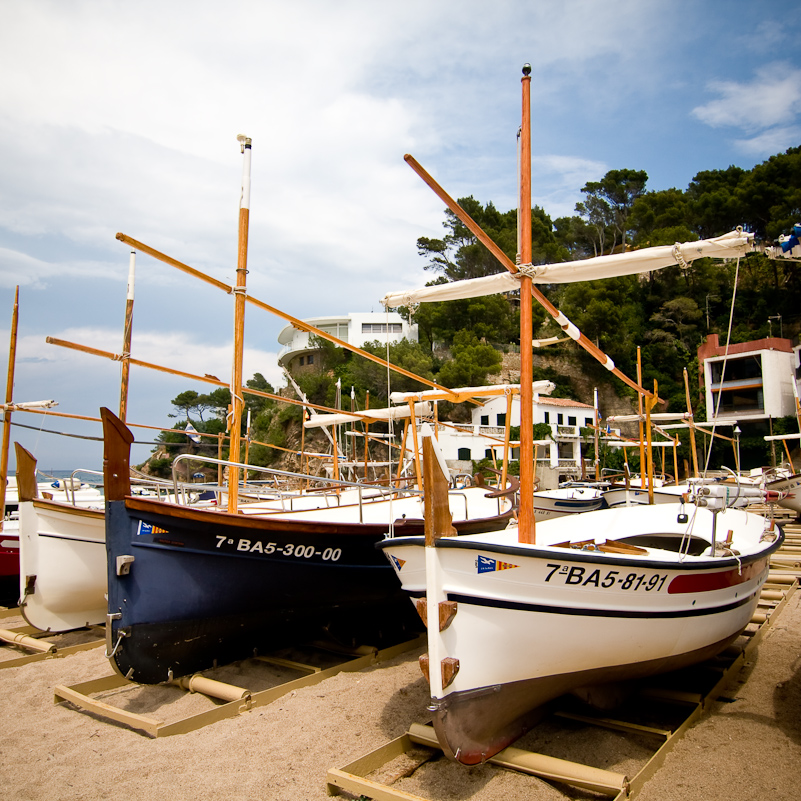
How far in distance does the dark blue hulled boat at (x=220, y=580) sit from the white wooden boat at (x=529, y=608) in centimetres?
206

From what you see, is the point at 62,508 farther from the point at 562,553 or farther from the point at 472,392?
the point at 562,553

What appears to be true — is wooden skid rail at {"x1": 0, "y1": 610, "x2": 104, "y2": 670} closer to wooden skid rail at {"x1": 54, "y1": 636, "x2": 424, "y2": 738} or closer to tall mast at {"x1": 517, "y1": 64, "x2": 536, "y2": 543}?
wooden skid rail at {"x1": 54, "y1": 636, "x2": 424, "y2": 738}

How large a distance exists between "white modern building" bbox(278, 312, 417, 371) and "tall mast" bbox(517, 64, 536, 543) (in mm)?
42891

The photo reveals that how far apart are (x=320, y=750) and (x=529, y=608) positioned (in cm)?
197

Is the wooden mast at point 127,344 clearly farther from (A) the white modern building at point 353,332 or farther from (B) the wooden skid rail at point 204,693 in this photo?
(A) the white modern building at point 353,332

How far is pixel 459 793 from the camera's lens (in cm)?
385

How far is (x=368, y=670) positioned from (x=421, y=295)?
13.5 feet

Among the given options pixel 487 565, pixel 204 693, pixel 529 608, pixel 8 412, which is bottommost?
pixel 204 693

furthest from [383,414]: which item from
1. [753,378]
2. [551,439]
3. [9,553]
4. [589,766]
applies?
[753,378]

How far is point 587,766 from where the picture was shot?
12.8ft

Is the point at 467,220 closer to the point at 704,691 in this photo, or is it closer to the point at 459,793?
the point at 459,793

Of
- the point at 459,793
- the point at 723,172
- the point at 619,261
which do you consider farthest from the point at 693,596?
the point at 723,172

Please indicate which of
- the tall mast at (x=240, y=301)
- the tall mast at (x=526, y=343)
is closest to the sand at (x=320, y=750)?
the tall mast at (x=526, y=343)

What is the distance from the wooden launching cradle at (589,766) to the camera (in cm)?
371
